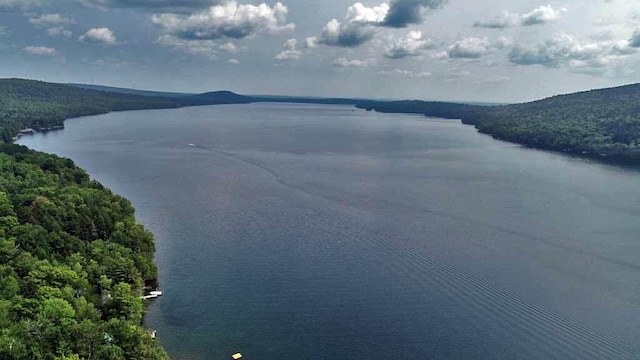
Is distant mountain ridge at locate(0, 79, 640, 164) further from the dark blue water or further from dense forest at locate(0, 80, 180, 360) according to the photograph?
dense forest at locate(0, 80, 180, 360)

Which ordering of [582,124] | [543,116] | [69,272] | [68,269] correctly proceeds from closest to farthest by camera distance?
[69,272], [68,269], [582,124], [543,116]

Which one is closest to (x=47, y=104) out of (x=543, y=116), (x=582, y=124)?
(x=543, y=116)

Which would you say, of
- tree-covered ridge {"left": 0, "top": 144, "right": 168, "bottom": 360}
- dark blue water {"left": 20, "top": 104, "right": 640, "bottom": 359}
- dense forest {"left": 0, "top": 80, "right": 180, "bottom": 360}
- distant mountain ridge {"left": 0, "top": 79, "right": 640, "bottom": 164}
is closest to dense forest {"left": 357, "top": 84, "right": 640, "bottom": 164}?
distant mountain ridge {"left": 0, "top": 79, "right": 640, "bottom": 164}

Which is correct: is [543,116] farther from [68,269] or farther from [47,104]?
[47,104]

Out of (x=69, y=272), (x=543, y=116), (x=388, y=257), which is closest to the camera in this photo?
(x=69, y=272)

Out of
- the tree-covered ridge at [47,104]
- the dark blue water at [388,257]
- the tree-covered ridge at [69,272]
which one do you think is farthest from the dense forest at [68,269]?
the tree-covered ridge at [47,104]

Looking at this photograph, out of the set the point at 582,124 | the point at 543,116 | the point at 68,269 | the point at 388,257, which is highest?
the point at 543,116
